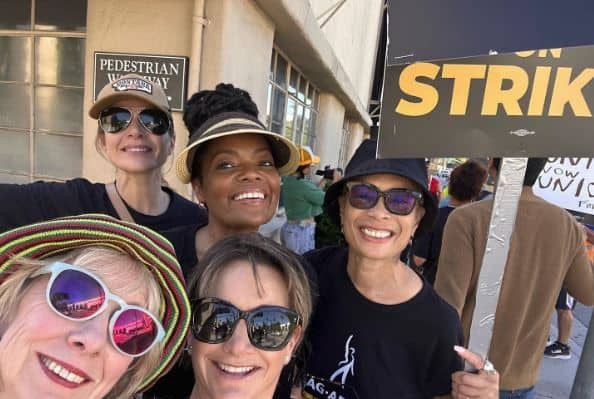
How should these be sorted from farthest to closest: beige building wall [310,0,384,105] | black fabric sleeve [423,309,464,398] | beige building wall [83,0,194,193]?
beige building wall [310,0,384,105], beige building wall [83,0,194,193], black fabric sleeve [423,309,464,398]

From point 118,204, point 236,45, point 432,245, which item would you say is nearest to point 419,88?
point 118,204

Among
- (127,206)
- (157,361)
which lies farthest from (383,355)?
(127,206)

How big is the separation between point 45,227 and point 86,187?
0.97m

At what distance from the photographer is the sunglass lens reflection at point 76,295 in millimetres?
857

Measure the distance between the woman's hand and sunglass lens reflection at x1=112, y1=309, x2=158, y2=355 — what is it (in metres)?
0.90

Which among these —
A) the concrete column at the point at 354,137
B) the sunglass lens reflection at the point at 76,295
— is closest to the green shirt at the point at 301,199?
the sunglass lens reflection at the point at 76,295

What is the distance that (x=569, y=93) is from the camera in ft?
3.68

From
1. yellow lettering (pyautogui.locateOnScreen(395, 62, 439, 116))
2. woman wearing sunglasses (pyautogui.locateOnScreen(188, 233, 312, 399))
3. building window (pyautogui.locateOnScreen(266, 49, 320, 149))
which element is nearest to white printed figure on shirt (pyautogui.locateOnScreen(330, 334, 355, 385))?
woman wearing sunglasses (pyautogui.locateOnScreen(188, 233, 312, 399))

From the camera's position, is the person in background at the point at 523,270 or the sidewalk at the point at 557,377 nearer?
the person in background at the point at 523,270

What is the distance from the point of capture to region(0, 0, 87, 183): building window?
401cm

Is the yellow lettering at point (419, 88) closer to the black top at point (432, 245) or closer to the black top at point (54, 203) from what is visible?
the black top at point (54, 203)

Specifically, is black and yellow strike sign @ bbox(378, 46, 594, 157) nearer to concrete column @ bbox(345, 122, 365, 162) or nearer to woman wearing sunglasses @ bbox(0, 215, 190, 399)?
woman wearing sunglasses @ bbox(0, 215, 190, 399)

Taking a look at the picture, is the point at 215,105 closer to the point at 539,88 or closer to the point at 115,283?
the point at 115,283

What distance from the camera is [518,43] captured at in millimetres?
1025
